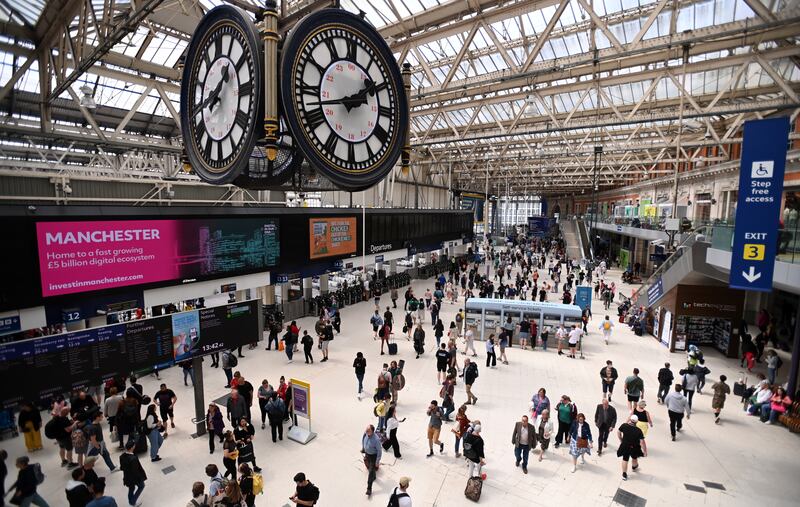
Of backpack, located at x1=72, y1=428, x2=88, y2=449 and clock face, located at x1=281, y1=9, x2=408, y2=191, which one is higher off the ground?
clock face, located at x1=281, y1=9, x2=408, y2=191

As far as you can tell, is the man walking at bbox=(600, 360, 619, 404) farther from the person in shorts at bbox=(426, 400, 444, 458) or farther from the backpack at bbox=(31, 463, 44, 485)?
the backpack at bbox=(31, 463, 44, 485)

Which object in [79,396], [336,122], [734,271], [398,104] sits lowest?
[79,396]

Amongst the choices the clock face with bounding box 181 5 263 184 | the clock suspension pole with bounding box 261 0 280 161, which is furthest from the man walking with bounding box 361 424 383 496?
the clock suspension pole with bounding box 261 0 280 161

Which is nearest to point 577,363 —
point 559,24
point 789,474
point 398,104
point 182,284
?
point 789,474

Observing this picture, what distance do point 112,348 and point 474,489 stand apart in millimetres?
6216

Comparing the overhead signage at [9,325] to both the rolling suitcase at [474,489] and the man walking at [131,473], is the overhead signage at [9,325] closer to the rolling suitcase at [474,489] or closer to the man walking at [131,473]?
the man walking at [131,473]

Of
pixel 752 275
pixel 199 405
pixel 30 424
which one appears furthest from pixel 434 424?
pixel 30 424

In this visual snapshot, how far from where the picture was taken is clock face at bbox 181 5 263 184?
215cm

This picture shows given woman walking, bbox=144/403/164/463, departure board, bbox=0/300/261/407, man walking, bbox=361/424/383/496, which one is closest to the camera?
departure board, bbox=0/300/261/407

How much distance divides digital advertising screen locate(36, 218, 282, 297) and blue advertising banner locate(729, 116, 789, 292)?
38.1 ft

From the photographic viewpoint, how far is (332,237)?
1567 centimetres

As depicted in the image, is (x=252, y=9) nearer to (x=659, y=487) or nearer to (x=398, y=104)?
(x=398, y=104)

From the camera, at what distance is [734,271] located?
25.4 feet

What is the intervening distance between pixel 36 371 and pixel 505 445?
790cm
